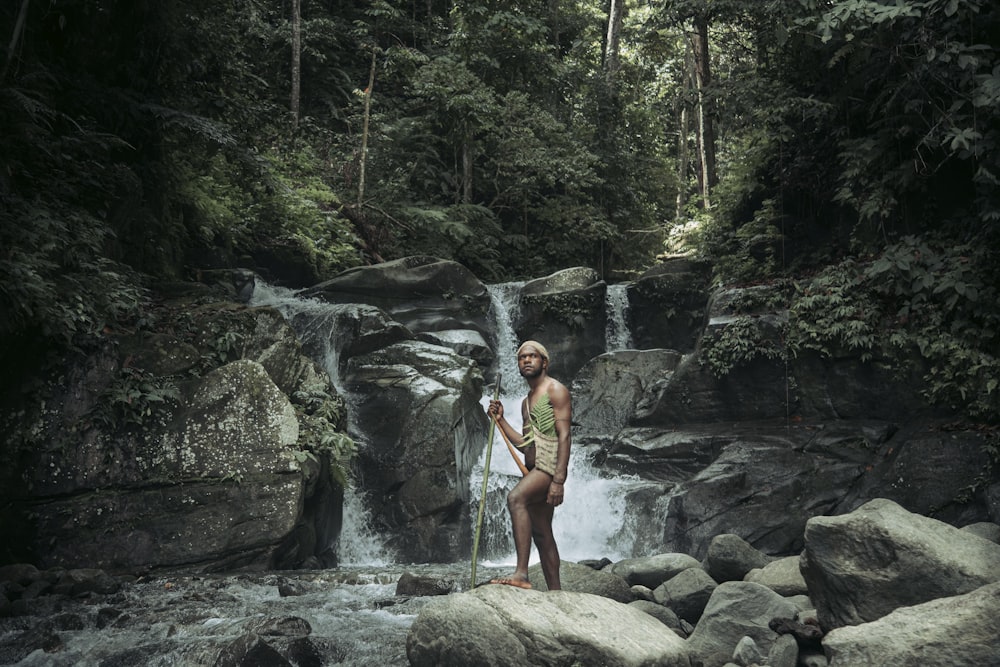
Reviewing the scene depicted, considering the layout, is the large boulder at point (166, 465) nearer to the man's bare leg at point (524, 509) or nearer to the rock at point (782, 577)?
the man's bare leg at point (524, 509)

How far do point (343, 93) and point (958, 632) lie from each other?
77.9 ft

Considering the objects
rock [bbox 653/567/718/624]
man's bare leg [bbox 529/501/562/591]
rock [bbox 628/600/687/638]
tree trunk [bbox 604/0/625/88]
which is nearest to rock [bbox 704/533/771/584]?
rock [bbox 653/567/718/624]

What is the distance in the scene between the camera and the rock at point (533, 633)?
4.86m

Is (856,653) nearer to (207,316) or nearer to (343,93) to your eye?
(207,316)

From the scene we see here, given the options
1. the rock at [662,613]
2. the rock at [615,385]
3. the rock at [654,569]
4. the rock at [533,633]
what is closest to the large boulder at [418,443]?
the rock at [615,385]

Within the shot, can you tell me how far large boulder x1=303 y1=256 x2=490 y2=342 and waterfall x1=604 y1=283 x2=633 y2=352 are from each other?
3.13 meters

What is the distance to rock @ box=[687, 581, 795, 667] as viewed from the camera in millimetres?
6027

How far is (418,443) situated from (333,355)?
2.95 metres

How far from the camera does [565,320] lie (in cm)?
1827

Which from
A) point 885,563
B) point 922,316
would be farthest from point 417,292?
point 885,563

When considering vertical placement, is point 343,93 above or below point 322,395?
above

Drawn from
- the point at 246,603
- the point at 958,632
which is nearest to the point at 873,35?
the point at 958,632

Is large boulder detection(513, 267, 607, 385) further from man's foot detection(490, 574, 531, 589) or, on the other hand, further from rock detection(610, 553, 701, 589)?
man's foot detection(490, 574, 531, 589)

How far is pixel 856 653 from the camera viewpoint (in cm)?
502
